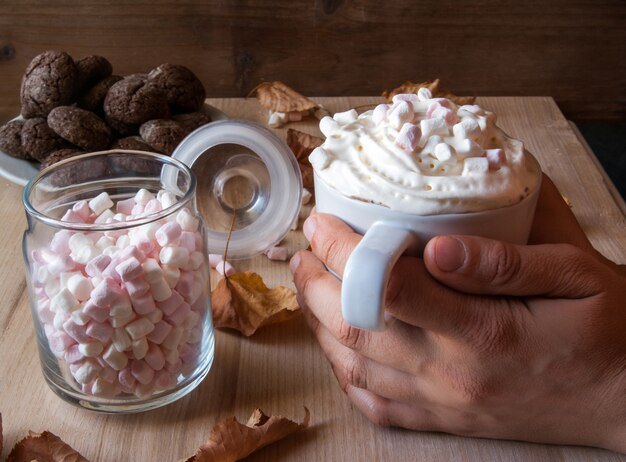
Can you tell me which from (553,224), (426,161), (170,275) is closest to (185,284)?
(170,275)

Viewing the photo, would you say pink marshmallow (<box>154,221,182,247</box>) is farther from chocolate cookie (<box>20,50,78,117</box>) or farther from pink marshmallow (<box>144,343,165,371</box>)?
chocolate cookie (<box>20,50,78,117</box>)

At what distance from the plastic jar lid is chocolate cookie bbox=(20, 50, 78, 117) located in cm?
37

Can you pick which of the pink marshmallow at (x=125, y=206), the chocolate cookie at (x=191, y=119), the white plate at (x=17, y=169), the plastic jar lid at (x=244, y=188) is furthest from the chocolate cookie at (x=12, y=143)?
the pink marshmallow at (x=125, y=206)

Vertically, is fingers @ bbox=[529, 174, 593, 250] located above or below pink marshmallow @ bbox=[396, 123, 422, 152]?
below

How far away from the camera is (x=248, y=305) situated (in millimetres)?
720

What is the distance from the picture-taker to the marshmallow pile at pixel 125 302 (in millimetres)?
555

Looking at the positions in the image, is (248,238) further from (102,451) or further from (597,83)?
(597,83)

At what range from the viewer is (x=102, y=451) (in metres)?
0.58

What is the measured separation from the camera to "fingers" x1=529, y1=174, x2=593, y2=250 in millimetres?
659

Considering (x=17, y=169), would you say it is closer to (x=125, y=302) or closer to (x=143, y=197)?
(x=143, y=197)

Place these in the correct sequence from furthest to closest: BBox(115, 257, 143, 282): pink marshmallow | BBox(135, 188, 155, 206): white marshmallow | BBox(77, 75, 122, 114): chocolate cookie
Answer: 1. BBox(77, 75, 122, 114): chocolate cookie
2. BBox(135, 188, 155, 206): white marshmallow
3. BBox(115, 257, 143, 282): pink marshmallow

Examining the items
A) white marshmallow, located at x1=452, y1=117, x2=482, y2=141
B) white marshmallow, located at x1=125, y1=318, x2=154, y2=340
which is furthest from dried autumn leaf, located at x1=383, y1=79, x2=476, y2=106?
white marshmallow, located at x1=125, y1=318, x2=154, y2=340

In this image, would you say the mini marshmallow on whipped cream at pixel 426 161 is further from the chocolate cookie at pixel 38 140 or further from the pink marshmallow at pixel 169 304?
the chocolate cookie at pixel 38 140

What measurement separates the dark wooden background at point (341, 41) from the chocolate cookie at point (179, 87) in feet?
1.82
